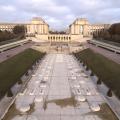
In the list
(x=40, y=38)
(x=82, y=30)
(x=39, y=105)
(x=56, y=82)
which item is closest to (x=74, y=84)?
(x=56, y=82)

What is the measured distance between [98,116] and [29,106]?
15.2ft

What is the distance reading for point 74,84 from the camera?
18.9m

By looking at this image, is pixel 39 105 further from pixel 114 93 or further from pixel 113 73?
pixel 113 73

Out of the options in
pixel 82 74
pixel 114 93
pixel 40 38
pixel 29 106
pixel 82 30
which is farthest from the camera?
pixel 82 30

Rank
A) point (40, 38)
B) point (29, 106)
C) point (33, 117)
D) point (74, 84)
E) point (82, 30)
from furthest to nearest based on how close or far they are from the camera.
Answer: point (82, 30)
point (40, 38)
point (74, 84)
point (29, 106)
point (33, 117)

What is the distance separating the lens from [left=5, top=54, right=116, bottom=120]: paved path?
11.8m

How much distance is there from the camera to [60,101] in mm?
14297

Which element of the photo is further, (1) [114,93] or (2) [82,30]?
(2) [82,30]

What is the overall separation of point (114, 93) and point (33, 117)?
709cm

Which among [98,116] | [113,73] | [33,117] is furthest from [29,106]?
[113,73]

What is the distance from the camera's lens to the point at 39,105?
Result: 13.4 meters

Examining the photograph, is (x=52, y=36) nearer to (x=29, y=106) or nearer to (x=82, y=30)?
(x=82, y=30)

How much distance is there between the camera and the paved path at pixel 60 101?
1178 cm

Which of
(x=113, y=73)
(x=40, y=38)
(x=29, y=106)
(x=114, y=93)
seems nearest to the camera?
(x=29, y=106)
